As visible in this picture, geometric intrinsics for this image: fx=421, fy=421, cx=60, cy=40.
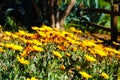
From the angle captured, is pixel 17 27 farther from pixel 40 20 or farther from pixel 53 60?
pixel 53 60

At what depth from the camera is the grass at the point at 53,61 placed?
11.5ft

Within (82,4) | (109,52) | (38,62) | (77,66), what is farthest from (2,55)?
(82,4)

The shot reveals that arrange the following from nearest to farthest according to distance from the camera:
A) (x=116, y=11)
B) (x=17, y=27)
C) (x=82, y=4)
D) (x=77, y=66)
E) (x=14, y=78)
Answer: (x=14, y=78) < (x=77, y=66) < (x=17, y=27) < (x=116, y=11) < (x=82, y=4)

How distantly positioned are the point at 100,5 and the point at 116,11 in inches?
84.9

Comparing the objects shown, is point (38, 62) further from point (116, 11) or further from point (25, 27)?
point (116, 11)

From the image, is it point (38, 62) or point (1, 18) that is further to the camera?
point (1, 18)

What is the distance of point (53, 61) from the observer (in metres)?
3.88

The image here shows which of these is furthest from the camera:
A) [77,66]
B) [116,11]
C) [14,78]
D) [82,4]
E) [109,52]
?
[82,4]

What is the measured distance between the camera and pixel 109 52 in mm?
4320

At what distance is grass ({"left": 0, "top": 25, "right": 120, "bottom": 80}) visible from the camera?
138 inches

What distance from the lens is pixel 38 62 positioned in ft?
12.6

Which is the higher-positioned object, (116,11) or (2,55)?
(2,55)

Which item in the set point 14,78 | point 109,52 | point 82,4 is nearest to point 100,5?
point 82,4

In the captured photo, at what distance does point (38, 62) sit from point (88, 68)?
47cm
